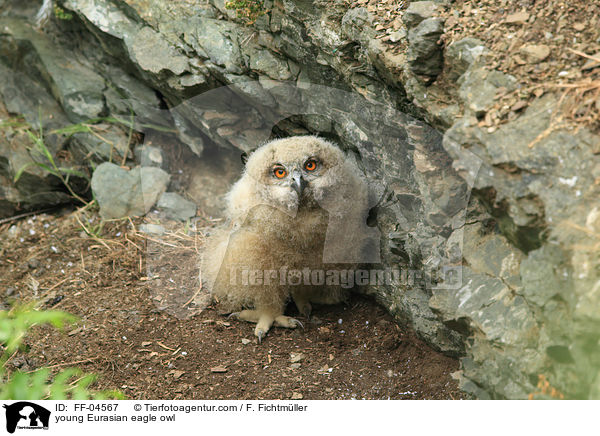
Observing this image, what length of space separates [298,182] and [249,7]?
166cm

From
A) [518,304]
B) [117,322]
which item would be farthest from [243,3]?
[518,304]

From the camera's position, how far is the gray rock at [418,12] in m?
3.13

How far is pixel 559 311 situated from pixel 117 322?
317 centimetres

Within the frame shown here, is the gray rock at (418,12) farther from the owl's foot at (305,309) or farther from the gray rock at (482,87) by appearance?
the owl's foot at (305,309)

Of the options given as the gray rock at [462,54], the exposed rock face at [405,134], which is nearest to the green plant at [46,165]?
the exposed rock face at [405,134]

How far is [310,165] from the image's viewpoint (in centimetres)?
382

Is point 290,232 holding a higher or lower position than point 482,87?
lower

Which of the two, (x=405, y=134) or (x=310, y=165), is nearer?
(x=405, y=134)

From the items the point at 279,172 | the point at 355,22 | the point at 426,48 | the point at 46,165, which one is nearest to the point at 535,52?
the point at 426,48

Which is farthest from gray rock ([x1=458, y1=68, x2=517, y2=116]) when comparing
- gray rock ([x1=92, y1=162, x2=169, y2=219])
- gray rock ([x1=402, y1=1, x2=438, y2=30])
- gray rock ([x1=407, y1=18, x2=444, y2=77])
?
gray rock ([x1=92, y1=162, x2=169, y2=219])

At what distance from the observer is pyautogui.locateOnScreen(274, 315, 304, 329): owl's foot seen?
409 centimetres

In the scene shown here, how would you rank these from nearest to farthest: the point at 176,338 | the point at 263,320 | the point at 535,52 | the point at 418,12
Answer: the point at 535,52
the point at 418,12
the point at 176,338
the point at 263,320

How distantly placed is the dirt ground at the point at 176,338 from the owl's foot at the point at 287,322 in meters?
0.05

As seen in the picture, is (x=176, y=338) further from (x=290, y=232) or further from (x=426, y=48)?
(x=426, y=48)
